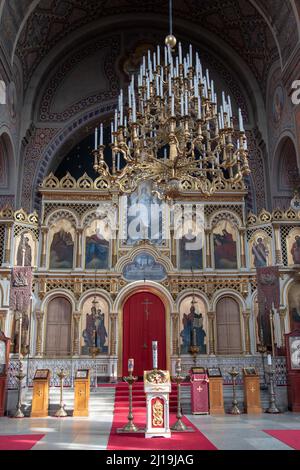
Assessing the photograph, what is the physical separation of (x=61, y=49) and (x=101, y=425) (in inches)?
565

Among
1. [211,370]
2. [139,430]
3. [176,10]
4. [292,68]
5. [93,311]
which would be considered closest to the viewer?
[139,430]

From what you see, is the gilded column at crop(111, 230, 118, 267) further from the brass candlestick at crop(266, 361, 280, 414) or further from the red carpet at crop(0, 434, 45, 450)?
the red carpet at crop(0, 434, 45, 450)

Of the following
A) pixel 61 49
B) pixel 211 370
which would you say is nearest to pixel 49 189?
pixel 61 49

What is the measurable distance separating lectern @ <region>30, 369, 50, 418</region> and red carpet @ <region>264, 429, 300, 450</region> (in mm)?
5643

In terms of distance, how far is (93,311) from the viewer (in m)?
15.6

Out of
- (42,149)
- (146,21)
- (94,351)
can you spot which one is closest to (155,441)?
(94,351)

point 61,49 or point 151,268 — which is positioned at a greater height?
point 61,49

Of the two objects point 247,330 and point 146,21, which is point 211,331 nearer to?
point 247,330

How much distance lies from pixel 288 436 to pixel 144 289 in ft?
29.1

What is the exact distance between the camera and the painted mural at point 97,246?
52.8 feet

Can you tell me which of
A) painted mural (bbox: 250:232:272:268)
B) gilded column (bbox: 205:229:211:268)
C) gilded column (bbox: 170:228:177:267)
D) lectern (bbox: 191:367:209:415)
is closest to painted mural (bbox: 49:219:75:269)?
gilded column (bbox: 170:228:177:267)

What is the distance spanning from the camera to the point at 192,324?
15570mm

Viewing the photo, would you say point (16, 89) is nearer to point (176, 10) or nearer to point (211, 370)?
point (176, 10)

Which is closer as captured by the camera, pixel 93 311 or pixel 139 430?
pixel 139 430
